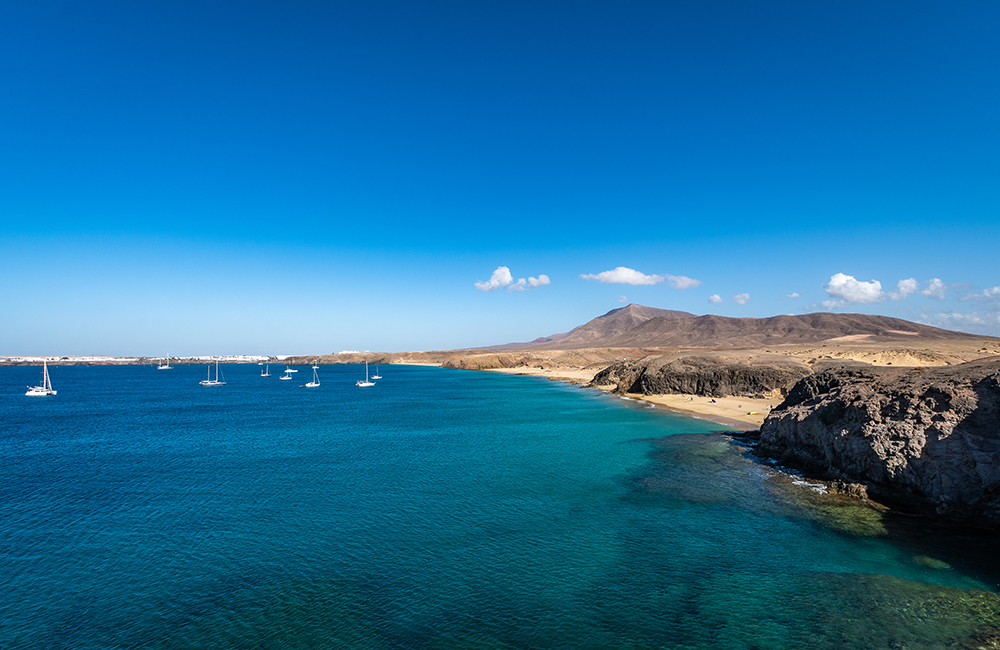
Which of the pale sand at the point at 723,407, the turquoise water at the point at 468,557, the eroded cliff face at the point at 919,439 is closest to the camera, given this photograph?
the turquoise water at the point at 468,557

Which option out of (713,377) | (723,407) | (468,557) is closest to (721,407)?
(723,407)

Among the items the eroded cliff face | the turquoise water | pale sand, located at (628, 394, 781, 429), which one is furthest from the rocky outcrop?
the eroded cliff face

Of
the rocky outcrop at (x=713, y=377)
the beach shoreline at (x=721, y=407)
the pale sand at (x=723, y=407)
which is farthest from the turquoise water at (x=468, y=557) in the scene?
the rocky outcrop at (x=713, y=377)

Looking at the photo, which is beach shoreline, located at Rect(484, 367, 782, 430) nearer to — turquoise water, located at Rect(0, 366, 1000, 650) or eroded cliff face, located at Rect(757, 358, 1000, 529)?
turquoise water, located at Rect(0, 366, 1000, 650)

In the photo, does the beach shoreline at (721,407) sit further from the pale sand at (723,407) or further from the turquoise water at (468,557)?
the turquoise water at (468,557)

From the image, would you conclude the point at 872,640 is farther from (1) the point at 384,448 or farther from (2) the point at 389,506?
(1) the point at 384,448

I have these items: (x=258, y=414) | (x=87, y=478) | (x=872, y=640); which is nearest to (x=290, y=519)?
(x=87, y=478)

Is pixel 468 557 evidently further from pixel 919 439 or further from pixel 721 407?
pixel 721 407
